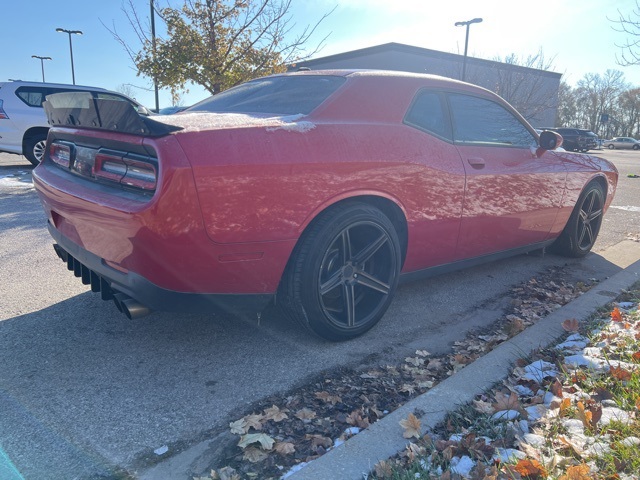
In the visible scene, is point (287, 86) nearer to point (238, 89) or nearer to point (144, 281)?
point (238, 89)

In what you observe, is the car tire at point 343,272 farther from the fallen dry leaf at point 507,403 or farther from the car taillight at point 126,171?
the fallen dry leaf at point 507,403

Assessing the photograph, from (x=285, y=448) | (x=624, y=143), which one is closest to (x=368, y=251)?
(x=285, y=448)

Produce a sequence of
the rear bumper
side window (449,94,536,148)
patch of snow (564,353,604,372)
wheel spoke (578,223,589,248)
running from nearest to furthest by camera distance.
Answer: the rear bumper < patch of snow (564,353,604,372) < side window (449,94,536,148) < wheel spoke (578,223,589,248)

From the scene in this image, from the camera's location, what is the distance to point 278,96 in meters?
3.19

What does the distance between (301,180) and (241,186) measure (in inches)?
13.2

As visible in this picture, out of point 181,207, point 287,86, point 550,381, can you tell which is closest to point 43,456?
point 181,207

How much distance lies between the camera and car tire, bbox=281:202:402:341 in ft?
8.62

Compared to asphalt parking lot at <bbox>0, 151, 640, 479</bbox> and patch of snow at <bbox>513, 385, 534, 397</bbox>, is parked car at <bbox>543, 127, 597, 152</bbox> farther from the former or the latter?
patch of snow at <bbox>513, 385, 534, 397</bbox>

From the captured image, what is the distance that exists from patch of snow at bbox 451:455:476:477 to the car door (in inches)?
75.2

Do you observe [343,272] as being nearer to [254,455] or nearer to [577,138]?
[254,455]

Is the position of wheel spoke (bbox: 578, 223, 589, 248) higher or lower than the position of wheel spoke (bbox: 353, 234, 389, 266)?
lower

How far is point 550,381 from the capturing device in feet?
7.76

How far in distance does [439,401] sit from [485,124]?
7.82ft

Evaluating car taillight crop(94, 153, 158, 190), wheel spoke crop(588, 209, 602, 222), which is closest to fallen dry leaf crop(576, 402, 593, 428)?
car taillight crop(94, 153, 158, 190)
